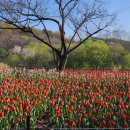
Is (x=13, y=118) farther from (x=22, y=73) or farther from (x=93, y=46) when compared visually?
(x=93, y=46)

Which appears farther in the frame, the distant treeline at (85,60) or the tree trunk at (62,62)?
the distant treeline at (85,60)

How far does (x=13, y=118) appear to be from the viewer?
8.93 metres

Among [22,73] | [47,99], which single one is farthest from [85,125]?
[22,73]

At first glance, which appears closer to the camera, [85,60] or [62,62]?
[62,62]

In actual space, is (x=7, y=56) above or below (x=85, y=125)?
above

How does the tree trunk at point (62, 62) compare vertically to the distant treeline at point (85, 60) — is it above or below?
below

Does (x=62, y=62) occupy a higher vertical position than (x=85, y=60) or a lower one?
lower

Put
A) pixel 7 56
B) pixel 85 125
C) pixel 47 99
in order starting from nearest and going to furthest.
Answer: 1. pixel 85 125
2. pixel 47 99
3. pixel 7 56

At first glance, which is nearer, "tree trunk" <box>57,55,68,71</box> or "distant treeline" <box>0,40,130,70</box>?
Result: "tree trunk" <box>57,55,68,71</box>

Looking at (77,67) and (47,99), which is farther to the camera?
(77,67)

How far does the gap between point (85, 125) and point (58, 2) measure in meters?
15.7

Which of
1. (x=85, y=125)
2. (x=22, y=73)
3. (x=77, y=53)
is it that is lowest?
(x=85, y=125)

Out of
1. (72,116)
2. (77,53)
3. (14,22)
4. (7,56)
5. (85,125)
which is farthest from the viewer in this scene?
(7,56)

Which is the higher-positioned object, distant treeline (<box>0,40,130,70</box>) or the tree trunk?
distant treeline (<box>0,40,130,70</box>)
